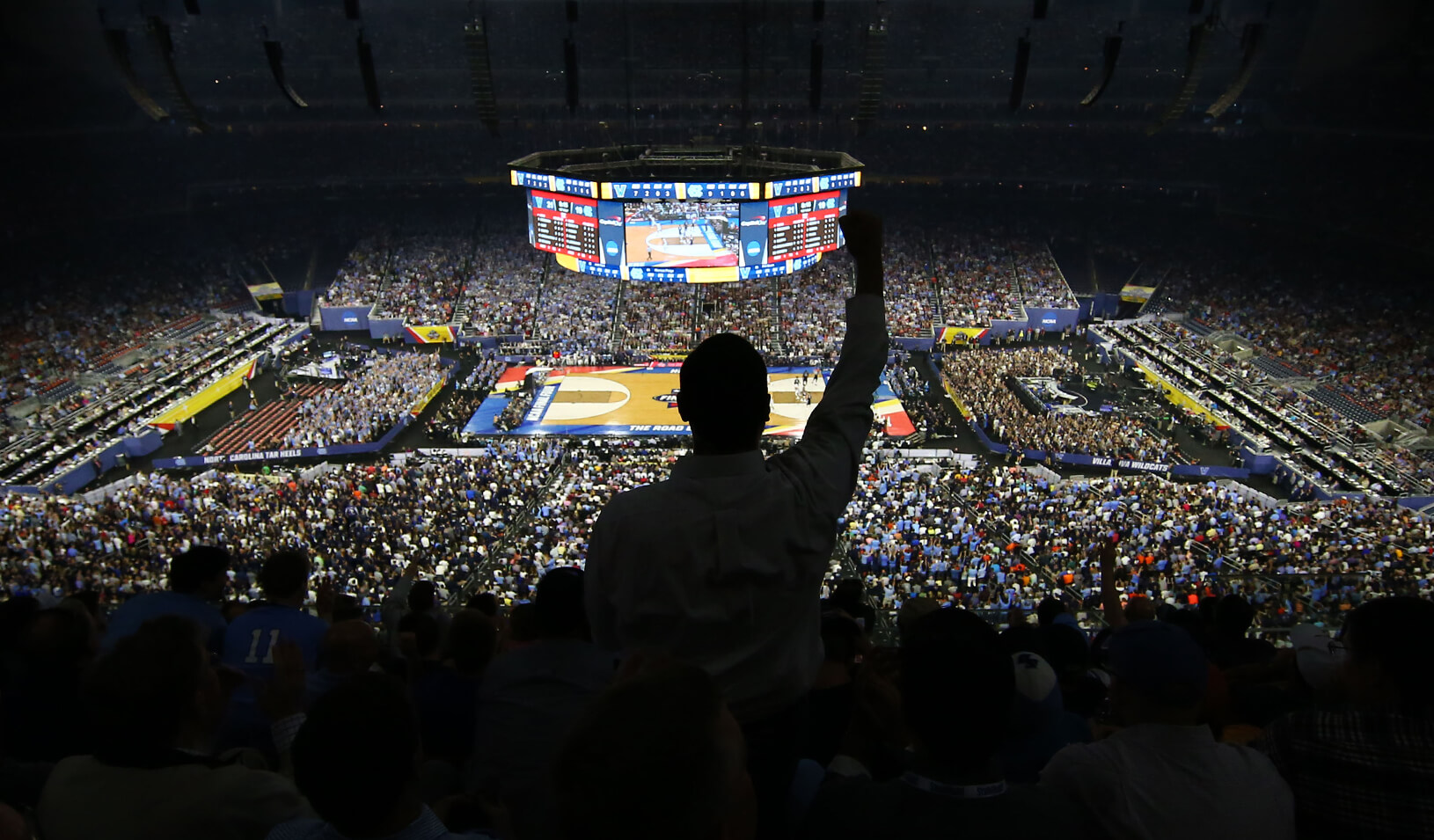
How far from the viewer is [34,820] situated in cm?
339

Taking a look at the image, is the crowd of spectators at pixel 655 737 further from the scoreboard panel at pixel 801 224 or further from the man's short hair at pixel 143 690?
the scoreboard panel at pixel 801 224

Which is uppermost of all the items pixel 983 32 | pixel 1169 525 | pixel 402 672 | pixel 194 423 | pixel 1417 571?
pixel 983 32

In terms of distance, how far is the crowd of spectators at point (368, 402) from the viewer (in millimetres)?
26156

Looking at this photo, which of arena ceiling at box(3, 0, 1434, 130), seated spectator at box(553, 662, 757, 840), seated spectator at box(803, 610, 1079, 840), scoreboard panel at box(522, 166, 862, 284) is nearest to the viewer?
seated spectator at box(553, 662, 757, 840)

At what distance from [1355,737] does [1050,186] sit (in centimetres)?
5048

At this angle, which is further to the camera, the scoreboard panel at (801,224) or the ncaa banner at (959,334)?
the ncaa banner at (959,334)

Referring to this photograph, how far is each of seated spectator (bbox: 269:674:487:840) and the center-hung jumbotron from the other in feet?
84.0

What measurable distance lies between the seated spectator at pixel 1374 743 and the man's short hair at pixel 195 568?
241 inches

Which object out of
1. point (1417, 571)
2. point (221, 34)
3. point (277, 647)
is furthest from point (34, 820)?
point (221, 34)

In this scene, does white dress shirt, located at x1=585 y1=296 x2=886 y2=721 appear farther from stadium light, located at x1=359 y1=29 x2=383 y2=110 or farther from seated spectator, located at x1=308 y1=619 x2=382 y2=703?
stadium light, located at x1=359 y1=29 x2=383 y2=110

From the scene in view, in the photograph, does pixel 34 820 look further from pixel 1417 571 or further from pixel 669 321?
pixel 669 321

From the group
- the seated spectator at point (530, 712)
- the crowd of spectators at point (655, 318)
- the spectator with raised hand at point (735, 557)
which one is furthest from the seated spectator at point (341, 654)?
the crowd of spectators at point (655, 318)

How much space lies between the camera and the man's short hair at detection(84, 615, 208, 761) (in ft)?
8.39

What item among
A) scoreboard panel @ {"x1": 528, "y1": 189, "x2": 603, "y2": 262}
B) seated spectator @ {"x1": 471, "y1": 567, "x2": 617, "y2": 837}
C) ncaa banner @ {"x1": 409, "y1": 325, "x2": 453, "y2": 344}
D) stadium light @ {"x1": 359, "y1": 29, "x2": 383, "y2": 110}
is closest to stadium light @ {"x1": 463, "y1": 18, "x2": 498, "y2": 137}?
stadium light @ {"x1": 359, "y1": 29, "x2": 383, "y2": 110}
